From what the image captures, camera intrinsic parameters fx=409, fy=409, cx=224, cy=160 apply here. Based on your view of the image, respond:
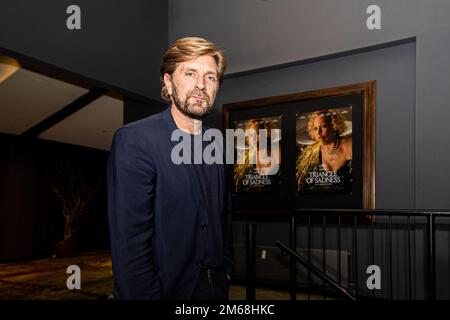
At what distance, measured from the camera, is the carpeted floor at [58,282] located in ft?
15.1

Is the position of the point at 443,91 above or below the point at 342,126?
above

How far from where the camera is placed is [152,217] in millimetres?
1315

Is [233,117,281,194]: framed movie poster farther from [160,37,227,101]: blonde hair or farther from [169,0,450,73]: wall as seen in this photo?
[160,37,227,101]: blonde hair

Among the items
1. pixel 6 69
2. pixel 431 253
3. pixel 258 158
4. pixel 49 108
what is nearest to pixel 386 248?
pixel 431 253

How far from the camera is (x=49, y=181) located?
29.1 ft

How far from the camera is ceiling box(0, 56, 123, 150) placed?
591 centimetres

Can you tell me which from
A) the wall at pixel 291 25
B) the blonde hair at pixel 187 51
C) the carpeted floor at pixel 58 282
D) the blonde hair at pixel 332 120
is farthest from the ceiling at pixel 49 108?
the blonde hair at pixel 187 51

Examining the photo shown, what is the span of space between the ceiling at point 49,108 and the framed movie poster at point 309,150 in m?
2.92

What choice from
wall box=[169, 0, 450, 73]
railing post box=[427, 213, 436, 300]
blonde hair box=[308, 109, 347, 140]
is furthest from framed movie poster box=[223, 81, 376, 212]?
railing post box=[427, 213, 436, 300]

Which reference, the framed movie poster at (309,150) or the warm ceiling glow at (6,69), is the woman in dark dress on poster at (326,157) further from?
the warm ceiling glow at (6,69)

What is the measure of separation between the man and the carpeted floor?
7.54 feet

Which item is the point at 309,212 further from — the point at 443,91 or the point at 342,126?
the point at 443,91

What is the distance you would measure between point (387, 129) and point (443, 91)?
600 mm
